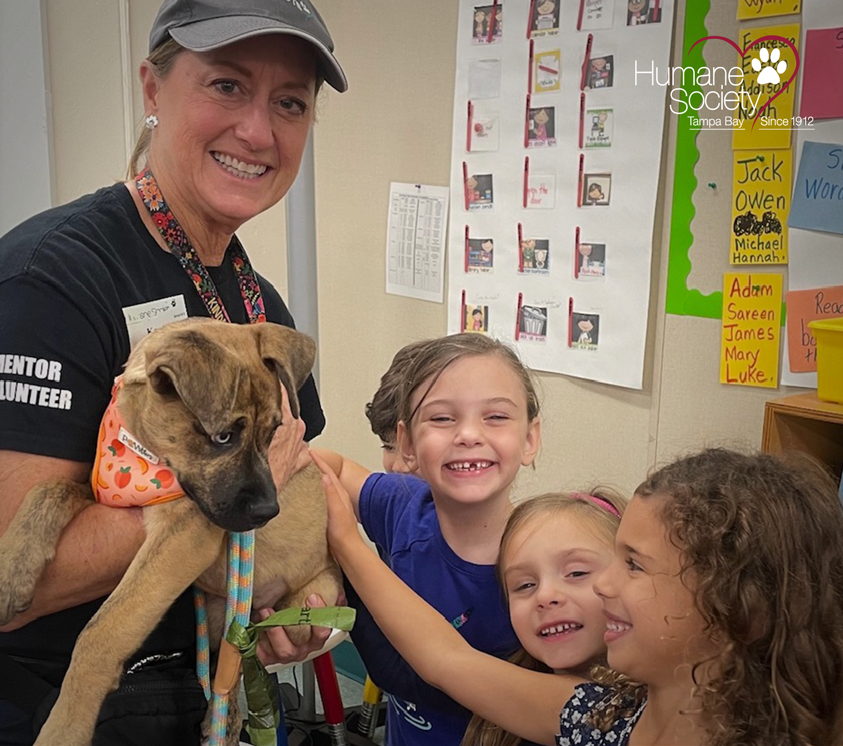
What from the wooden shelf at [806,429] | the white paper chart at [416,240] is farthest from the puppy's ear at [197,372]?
the white paper chart at [416,240]

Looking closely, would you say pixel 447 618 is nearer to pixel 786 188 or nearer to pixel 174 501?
pixel 174 501

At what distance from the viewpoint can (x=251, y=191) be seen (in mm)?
1544

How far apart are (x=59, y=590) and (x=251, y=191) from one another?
0.69 m

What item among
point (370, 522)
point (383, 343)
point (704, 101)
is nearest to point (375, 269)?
point (383, 343)

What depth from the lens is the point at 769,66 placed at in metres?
2.51

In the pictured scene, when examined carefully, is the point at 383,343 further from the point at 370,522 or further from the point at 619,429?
the point at 370,522

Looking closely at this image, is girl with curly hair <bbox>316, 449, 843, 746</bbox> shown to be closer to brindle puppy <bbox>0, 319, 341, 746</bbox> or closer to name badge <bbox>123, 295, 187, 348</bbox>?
brindle puppy <bbox>0, 319, 341, 746</bbox>

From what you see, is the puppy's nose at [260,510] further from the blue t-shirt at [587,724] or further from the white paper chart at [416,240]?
the white paper chart at [416,240]

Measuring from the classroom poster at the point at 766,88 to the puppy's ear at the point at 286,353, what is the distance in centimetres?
165

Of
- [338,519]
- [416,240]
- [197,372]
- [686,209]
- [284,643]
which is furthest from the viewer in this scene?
[416,240]

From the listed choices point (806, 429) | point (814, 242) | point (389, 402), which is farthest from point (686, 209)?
point (389, 402)

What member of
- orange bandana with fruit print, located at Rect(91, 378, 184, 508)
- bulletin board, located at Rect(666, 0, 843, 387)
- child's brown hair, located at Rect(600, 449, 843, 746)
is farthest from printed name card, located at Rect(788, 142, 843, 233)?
orange bandana with fruit print, located at Rect(91, 378, 184, 508)

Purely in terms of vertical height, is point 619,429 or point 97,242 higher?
point 97,242

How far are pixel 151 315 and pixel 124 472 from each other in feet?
0.79
